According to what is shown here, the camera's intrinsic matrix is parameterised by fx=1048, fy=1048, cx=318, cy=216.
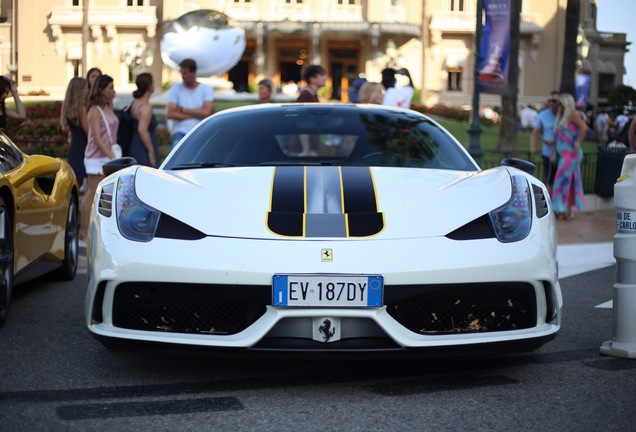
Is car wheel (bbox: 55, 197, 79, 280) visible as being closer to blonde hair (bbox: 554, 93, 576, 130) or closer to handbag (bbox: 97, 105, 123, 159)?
handbag (bbox: 97, 105, 123, 159)

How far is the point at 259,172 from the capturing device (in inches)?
190

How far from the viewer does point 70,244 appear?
745cm

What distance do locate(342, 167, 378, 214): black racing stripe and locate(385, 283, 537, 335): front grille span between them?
1.57 feet

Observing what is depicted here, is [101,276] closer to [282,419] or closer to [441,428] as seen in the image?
[282,419]

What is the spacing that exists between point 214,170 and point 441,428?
189cm

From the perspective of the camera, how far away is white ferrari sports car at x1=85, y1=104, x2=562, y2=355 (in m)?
4.01

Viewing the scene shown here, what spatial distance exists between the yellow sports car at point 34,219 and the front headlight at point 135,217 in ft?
3.99

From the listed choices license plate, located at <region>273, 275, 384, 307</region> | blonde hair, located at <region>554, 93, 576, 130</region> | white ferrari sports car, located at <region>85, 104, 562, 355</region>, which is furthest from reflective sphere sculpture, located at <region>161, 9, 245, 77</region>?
license plate, located at <region>273, 275, 384, 307</region>

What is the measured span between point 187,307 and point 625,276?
2135 mm

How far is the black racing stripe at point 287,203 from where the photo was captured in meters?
4.23

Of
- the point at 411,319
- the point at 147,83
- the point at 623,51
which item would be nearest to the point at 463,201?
the point at 411,319

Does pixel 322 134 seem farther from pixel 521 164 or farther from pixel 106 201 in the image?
pixel 106 201

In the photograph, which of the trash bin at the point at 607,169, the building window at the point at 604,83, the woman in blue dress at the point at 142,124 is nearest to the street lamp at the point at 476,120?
the trash bin at the point at 607,169

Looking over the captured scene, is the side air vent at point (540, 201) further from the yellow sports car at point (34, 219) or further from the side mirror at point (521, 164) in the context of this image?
the yellow sports car at point (34, 219)
